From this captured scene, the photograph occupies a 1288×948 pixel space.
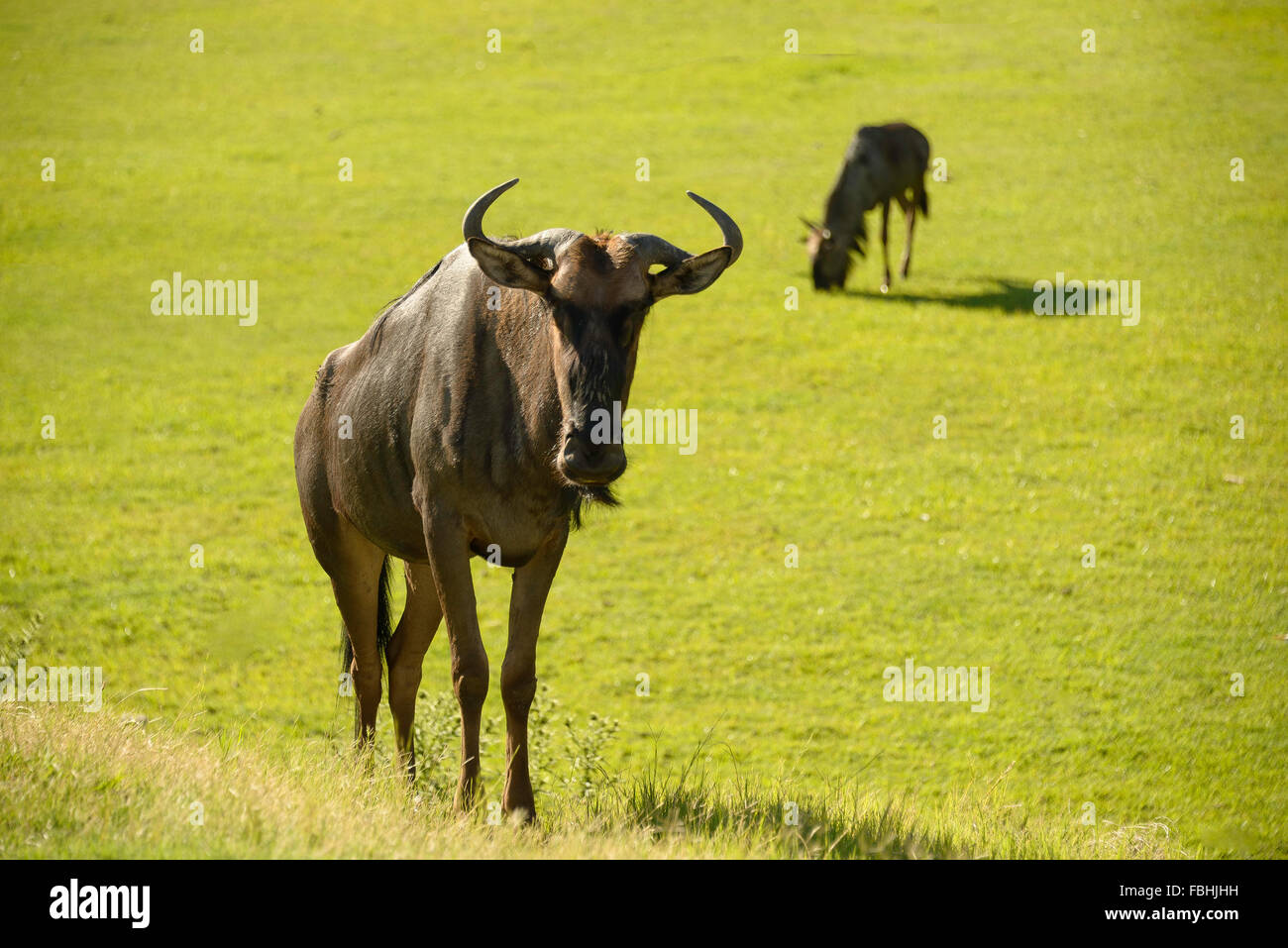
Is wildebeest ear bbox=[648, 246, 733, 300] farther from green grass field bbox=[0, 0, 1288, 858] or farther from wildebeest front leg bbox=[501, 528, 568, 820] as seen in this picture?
green grass field bbox=[0, 0, 1288, 858]

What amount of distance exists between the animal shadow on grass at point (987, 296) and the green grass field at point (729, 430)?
0.51 ft

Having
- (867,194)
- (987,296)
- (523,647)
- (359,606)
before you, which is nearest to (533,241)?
(523,647)

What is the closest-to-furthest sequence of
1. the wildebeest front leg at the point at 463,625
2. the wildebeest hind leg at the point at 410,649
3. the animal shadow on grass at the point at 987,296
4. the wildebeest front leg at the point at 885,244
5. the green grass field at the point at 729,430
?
the wildebeest front leg at the point at 463,625 → the wildebeest hind leg at the point at 410,649 → the green grass field at the point at 729,430 → the animal shadow on grass at the point at 987,296 → the wildebeest front leg at the point at 885,244

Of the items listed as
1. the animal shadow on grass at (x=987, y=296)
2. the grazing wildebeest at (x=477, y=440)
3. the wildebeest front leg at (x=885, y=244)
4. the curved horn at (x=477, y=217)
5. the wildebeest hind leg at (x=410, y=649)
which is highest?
the wildebeest front leg at (x=885, y=244)

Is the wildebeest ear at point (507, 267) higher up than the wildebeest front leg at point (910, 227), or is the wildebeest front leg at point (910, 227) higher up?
the wildebeest front leg at point (910, 227)

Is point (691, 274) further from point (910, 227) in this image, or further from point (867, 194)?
point (910, 227)

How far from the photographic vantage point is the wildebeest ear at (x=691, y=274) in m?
6.51

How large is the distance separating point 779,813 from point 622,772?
559 cm

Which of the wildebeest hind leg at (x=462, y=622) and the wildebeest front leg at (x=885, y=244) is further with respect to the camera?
the wildebeest front leg at (x=885, y=244)

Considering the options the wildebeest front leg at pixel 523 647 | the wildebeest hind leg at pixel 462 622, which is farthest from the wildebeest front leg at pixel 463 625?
the wildebeest front leg at pixel 523 647

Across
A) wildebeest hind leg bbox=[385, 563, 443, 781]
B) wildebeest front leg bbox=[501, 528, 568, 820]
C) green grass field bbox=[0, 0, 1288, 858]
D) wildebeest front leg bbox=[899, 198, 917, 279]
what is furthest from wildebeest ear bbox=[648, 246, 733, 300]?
wildebeest front leg bbox=[899, 198, 917, 279]

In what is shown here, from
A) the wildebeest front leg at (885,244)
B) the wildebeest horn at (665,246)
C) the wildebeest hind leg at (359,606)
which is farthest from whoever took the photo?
the wildebeest front leg at (885,244)

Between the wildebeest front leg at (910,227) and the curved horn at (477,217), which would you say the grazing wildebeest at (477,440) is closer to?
the curved horn at (477,217)

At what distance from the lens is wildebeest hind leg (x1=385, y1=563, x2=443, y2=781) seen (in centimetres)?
812
